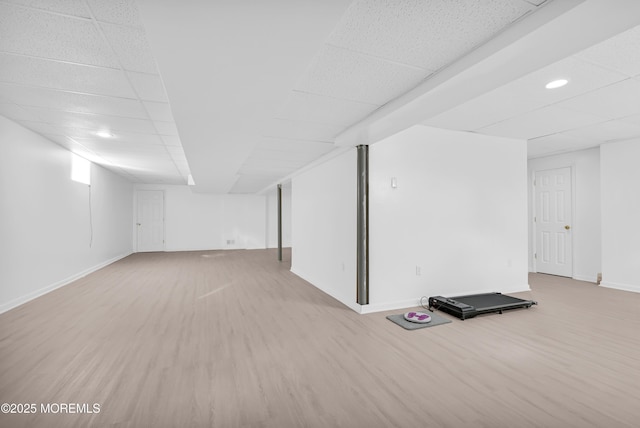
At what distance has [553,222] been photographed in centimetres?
609

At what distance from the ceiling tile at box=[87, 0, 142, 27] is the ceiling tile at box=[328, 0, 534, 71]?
109 centimetres

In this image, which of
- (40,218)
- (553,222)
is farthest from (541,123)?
(40,218)

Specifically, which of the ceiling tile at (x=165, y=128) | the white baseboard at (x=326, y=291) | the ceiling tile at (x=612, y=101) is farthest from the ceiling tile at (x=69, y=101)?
the ceiling tile at (x=612, y=101)

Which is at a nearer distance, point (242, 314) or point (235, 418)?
point (235, 418)

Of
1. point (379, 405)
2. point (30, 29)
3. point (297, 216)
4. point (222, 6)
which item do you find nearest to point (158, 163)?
point (297, 216)

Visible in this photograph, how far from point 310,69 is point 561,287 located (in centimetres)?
566

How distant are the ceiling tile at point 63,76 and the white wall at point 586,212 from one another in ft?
24.4

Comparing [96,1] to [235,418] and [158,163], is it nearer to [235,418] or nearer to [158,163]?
[235,418]

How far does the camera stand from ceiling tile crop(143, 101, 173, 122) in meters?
3.03

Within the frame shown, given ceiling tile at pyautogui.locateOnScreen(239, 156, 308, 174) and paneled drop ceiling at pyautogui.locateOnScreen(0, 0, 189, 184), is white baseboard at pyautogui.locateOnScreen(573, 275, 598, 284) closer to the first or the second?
ceiling tile at pyautogui.locateOnScreen(239, 156, 308, 174)

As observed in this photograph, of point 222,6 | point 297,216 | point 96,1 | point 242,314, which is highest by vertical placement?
point 96,1

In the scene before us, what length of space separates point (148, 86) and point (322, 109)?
5.12ft

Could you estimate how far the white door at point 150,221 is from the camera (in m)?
10.3

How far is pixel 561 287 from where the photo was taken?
5.04m
